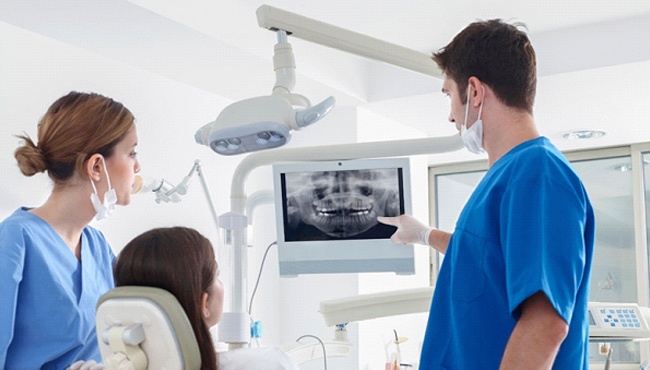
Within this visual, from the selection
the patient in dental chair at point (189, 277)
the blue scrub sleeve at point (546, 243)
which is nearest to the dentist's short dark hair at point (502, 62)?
the blue scrub sleeve at point (546, 243)

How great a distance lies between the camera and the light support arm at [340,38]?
1744mm

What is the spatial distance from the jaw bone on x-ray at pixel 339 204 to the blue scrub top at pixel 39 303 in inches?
21.4

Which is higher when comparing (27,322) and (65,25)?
(65,25)

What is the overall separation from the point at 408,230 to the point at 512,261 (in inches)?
21.5

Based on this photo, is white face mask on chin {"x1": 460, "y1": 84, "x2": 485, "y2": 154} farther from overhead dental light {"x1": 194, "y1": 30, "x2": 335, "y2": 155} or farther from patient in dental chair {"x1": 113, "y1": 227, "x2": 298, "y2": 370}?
patient in dental chair {"x1": 113, "y1": 227, "x2": 298, "y2": 370}

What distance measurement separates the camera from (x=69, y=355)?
168cm

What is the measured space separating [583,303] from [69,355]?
3.60 feet

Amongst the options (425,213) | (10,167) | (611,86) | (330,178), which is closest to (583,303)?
(330,178)

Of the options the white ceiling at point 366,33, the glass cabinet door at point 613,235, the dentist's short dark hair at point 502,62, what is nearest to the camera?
the dentist's short dark hair at point 502,62

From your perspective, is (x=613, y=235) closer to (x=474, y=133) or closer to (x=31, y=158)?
(x=474, y=133)

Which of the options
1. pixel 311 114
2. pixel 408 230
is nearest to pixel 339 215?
pixel 408 230

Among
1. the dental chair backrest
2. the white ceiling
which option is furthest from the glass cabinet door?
the dental chair backrest

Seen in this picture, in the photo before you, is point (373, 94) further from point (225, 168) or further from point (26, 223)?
point (26, 223)

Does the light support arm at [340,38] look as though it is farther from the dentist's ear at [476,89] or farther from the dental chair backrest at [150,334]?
the dental chair backrest at [150,334]
